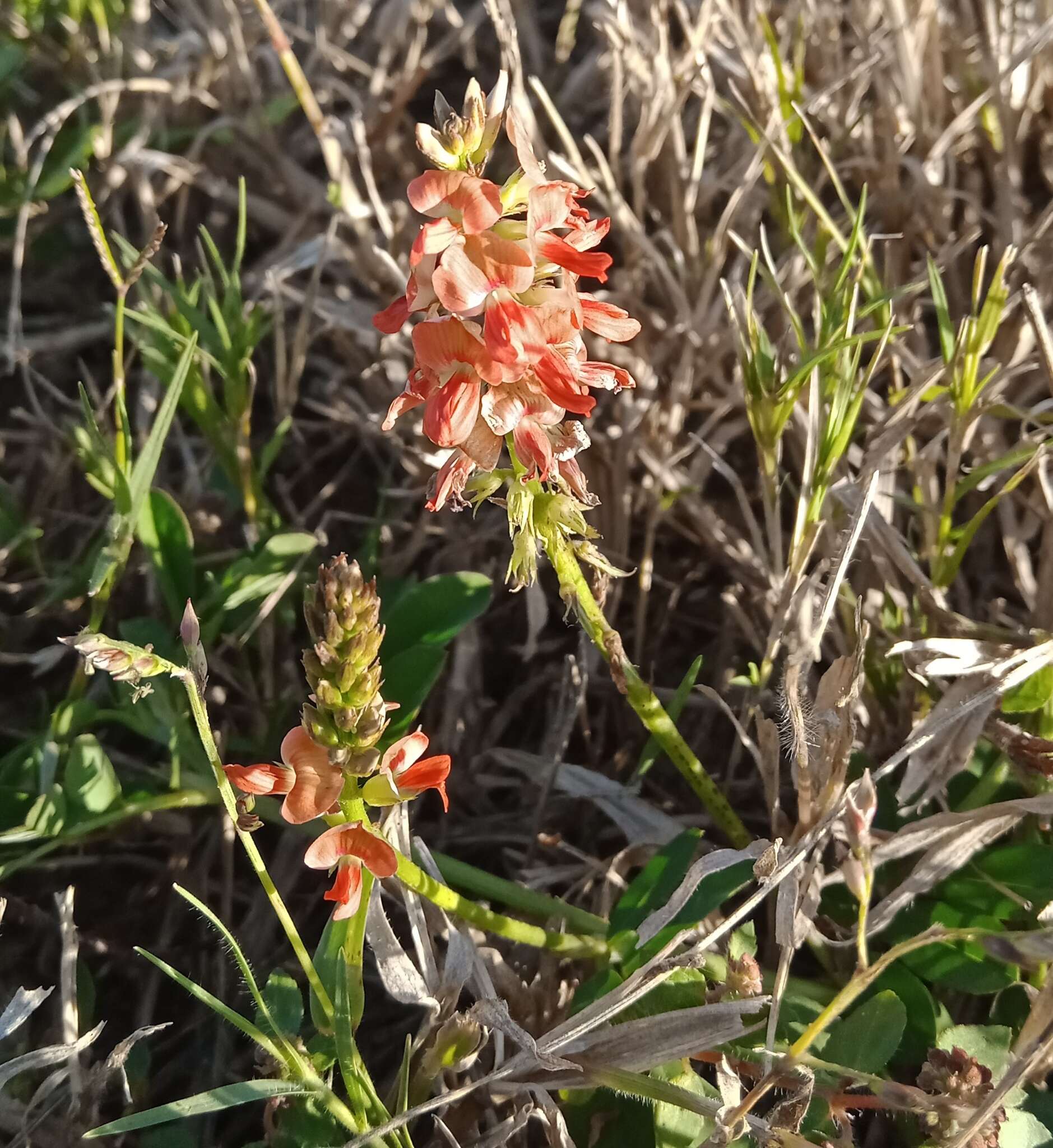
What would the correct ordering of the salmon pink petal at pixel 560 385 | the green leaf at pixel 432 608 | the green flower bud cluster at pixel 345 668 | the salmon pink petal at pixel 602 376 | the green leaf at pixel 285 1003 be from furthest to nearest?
the green leaf at pixel 432 608 → the green leaf at pixel 285 1003 → the salmon pink petal at pixel 602 376 → the salmon pink petal at pixel 560 385 → the green flower bud cluster at pixel 345 668

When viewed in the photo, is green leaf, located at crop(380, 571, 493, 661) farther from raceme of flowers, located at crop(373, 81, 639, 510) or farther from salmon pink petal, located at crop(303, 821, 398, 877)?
salmon pink petal, located at crop(303, 821, 398, 877)

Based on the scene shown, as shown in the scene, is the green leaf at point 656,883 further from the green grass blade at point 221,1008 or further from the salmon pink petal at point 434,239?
the salmon pink petal at point 434,239

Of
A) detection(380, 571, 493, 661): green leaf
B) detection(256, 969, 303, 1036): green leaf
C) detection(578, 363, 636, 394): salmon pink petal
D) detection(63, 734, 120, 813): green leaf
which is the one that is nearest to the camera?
detection(578, 363, 636, 394): salmon pink petal

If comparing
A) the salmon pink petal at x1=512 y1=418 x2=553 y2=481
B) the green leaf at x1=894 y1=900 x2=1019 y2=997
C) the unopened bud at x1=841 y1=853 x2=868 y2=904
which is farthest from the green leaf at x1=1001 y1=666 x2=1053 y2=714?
the salmon pink petal at x1=512 y1=418 x2=553 y2=481

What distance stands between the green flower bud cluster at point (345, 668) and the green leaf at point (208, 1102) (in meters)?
0.43

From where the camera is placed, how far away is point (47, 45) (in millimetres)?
2637

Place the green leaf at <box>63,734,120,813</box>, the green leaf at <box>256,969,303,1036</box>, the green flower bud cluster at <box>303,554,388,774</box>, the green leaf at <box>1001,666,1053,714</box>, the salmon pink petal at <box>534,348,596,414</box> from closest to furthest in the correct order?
the green flower bud cluster at <box>303,554,388,774</box> → the salmon pink petal at <box>534,348,596,414</box> → the green leaf at <box>256,969,303,1036</box> → the green leaf at <box>1001,666,1053,714</box> → the green leaf at <box>63,734,120,813</box>

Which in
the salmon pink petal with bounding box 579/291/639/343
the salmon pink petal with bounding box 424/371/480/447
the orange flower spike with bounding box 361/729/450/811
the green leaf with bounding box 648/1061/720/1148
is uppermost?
the salmon pink petal with bounding box 579/291/639/343

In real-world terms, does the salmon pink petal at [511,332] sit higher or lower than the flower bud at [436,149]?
lower

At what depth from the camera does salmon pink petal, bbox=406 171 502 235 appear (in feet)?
3.61

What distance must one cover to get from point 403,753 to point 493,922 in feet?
1.24

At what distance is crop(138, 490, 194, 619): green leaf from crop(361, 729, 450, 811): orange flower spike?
0.78 m

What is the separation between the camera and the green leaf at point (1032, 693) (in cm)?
150

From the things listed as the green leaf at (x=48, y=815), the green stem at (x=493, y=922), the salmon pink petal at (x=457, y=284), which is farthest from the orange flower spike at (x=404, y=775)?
the green leaf at (x=48, y=815)
